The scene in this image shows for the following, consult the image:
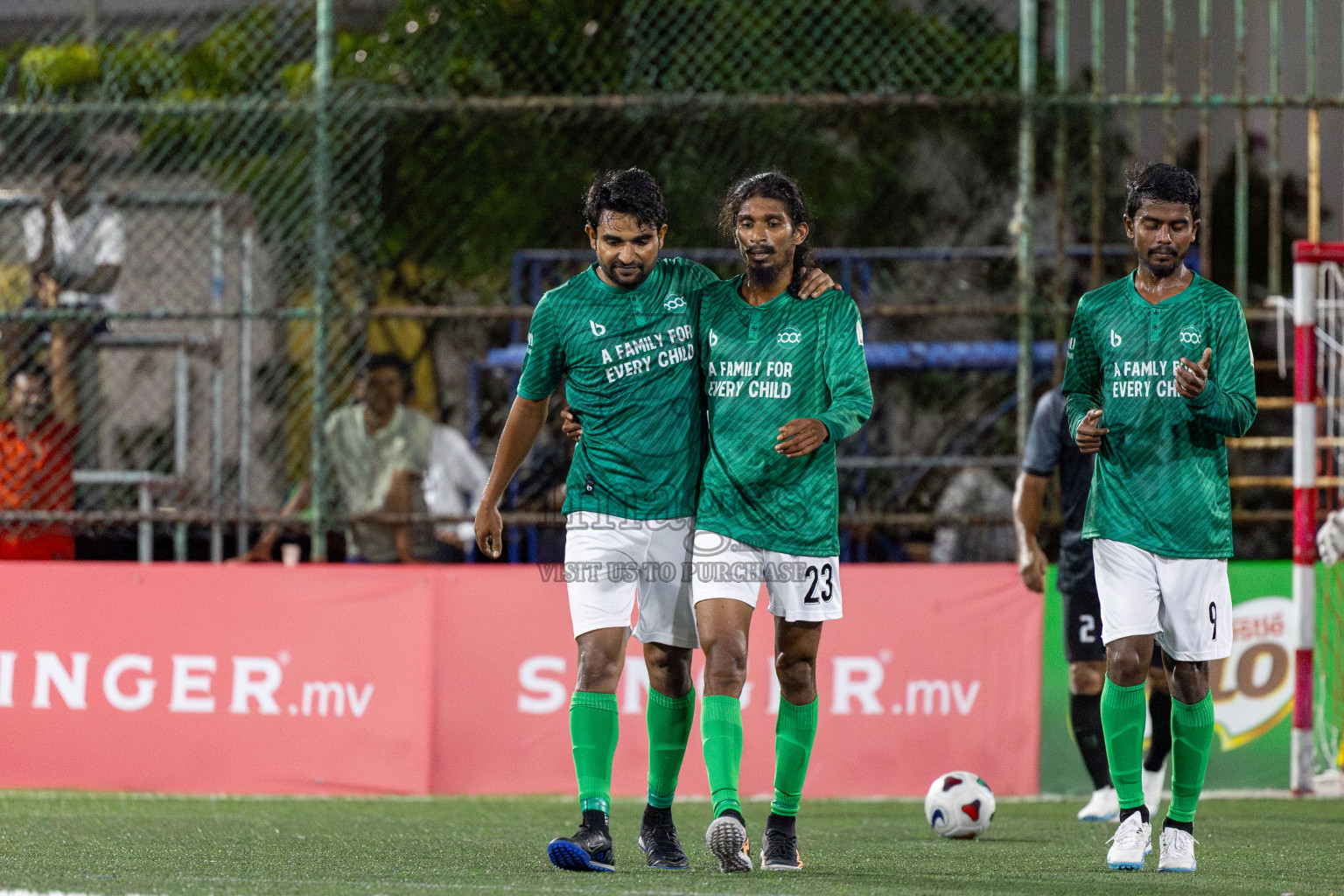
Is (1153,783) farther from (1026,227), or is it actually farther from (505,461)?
(505,461)

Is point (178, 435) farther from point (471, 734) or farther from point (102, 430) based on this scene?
point (471, 734)

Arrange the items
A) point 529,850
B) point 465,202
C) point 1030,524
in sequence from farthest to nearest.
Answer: point 465,202 → point 1030,524 → point 529,850

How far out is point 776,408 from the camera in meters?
5.02

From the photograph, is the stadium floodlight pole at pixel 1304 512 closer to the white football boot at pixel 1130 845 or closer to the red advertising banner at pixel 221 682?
the white football boot at pixel 1130 845

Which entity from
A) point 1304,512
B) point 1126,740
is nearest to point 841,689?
point 1304,512

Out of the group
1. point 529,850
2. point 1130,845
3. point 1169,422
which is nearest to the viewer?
point 1130,845

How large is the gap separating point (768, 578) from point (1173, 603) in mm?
1274

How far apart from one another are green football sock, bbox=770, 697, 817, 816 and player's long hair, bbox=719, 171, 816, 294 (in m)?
1.29

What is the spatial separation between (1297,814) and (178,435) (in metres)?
6.64

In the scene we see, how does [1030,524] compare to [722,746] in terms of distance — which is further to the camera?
[1030,524]

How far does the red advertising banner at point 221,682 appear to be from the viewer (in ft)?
27.1

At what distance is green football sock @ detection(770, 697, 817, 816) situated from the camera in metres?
5.00

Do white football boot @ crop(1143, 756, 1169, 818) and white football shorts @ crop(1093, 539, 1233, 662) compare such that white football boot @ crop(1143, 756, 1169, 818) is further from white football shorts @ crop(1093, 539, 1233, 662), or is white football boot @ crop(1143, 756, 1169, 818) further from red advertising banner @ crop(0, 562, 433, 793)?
red advertising banner @ crop(0, 562, 433, 793)

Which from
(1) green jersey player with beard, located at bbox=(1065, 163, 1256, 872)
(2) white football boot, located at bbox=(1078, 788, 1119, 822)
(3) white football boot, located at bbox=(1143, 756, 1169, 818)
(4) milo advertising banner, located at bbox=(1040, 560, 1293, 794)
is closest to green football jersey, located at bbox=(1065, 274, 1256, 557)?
(1) green jersey player with beard, located at bbox=(1065, 163, 1256, 872)
